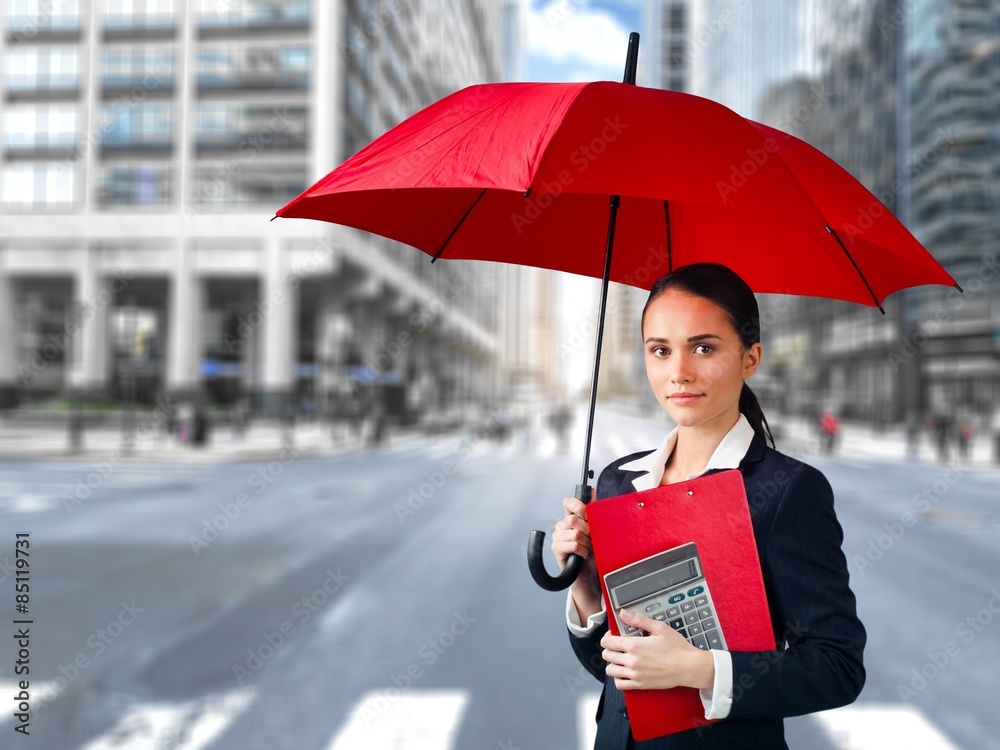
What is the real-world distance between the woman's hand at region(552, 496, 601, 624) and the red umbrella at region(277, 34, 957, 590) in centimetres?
5

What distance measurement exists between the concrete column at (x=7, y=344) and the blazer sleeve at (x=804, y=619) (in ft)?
167

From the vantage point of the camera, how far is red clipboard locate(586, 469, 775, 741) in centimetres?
171

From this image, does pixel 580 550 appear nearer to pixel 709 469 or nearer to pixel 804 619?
pixel 709 469

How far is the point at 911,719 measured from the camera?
5.07 metres

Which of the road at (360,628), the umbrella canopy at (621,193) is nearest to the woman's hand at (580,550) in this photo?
the umbrella canopy at (621,193)

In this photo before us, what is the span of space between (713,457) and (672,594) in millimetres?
361

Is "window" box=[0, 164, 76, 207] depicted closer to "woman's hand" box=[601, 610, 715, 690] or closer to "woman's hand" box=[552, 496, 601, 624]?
"woman's hand" box=[552, 496, 601, 624]

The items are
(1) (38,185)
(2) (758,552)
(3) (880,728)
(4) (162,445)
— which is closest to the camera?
(2) (758,552)

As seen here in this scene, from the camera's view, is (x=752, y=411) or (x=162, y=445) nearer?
(x=752, y=411)

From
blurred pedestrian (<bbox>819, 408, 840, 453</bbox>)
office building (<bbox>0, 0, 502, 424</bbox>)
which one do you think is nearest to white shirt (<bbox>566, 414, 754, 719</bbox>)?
blurred pedestrian (<bbox>819, 408, 840, 453</bbox>)

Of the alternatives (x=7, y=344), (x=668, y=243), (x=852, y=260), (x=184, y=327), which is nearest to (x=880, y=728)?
(x=852, y=260)

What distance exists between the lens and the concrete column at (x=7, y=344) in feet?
147

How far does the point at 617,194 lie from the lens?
78.4 inches

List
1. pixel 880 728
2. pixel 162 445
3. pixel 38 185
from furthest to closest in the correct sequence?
1. pixel 38 185
2. pixel 162 445
3. pixel 880 728
